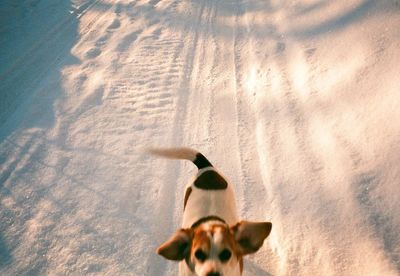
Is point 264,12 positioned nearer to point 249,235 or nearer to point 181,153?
point 181,153

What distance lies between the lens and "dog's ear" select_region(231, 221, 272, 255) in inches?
98.3

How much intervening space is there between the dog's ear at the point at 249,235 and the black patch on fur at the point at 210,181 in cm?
74

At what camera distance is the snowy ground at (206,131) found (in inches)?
143

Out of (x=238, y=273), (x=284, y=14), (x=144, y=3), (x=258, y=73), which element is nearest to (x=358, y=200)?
(x=238, y=273)

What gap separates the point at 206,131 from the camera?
16.3 feet

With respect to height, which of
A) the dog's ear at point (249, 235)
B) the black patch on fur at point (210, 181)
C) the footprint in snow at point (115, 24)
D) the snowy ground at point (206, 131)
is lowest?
the snowy ground at point (206, 131)

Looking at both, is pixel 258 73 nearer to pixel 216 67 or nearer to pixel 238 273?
pixel 216 67

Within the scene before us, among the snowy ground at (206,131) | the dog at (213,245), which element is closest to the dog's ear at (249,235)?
the dog at (213,245)

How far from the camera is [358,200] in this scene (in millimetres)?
3730

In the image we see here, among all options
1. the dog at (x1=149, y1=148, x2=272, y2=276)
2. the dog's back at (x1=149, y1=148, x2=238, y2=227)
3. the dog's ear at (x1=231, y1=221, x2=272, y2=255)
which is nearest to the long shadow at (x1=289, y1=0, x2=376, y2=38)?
the dog's back at (x1=149, y1=148, x2=238, y2=227)

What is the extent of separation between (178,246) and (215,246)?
300mm

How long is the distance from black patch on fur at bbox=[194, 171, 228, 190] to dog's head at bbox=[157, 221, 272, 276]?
670 millimetres

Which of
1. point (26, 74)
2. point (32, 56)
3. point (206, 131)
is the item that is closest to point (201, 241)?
point (206, 131)

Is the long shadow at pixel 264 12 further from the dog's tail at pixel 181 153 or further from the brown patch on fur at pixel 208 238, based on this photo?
the brown patch on fur at pixel 208 238
